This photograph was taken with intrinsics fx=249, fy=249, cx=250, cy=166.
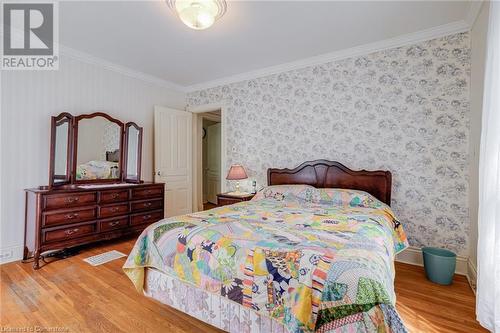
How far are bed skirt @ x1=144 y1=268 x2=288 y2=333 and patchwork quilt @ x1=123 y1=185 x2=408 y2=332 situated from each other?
0.08m

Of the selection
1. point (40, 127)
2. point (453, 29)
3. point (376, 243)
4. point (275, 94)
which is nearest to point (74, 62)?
point (40, 127)

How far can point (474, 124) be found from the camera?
2.43m

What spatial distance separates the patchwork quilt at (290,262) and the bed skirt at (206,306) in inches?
3.3

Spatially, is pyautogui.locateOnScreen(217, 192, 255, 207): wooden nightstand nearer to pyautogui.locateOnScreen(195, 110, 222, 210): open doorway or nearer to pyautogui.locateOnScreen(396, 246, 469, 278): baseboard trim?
pyautogui.locateOnScreen(396, 246, 469, 278): baseboard trim

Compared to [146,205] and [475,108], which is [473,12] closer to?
[475,108]

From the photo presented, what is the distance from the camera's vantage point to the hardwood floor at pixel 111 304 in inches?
68.5

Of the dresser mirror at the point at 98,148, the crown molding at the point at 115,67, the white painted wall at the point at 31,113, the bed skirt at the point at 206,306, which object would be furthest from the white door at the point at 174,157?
the bed skirt at the point at 206,306

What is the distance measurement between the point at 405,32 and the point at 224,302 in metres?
3.27

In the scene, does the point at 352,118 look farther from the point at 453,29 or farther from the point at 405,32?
the point at 453,29

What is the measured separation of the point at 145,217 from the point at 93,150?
119 cm

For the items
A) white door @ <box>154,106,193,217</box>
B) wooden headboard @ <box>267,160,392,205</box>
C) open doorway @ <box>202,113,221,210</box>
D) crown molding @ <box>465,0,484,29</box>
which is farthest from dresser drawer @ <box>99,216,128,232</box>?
crown molding @ <box>465,0,484,29</box>

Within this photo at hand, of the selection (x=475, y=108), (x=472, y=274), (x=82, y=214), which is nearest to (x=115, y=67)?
(x=82, y=214)

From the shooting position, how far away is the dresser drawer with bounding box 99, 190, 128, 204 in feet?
10.5

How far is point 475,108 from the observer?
240cm
